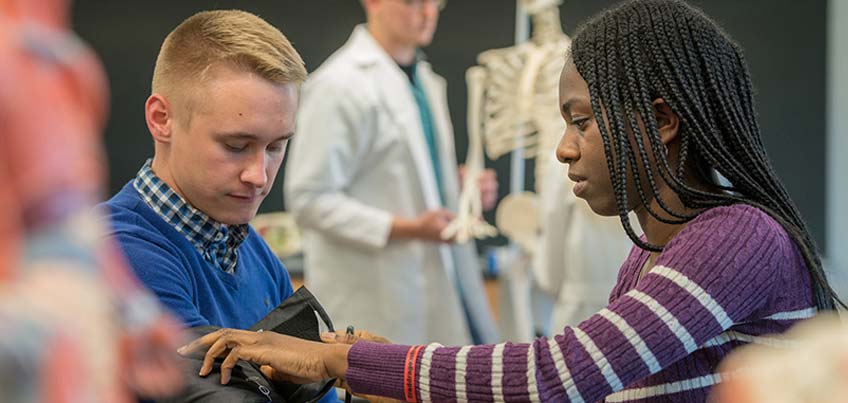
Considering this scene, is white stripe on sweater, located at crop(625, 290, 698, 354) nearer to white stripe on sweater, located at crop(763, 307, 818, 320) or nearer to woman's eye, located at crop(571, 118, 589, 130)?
white stripe on sweater, located at crop(763, 307, 818, 320)

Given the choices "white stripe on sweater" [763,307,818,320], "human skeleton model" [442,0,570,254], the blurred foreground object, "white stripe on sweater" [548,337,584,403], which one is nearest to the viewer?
the blurred foreground object

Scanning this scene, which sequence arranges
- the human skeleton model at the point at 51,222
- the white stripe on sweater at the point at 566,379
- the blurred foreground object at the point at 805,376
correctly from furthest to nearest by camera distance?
the white stripe on sweater at the point at 566,379 < the blurred foreground object at the point at 805,376 < the human skeleton model at the point at 51,222

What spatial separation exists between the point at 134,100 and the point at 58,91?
17.0 feet

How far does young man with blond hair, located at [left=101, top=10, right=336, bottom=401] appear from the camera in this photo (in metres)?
1.42

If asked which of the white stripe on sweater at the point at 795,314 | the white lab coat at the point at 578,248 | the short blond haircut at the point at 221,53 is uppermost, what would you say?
the short blond haircut at the point at 221,53

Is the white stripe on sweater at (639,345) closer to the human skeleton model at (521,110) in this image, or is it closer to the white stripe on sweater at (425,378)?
the white stripe on sweater at (425,378)

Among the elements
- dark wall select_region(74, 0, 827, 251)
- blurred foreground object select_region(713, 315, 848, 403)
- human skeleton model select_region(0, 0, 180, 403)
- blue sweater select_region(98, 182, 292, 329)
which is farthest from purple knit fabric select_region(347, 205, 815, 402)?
dark wall select_region(74, 0, 827, 251)

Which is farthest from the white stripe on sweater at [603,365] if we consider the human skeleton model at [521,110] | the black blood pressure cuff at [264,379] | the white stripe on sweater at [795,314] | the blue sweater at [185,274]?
the human skeleton model at [521,110]

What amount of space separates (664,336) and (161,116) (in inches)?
29.1

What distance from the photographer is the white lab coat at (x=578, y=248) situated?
3201mm

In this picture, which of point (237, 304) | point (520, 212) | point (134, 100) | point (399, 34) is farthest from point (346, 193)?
point (134, 100)

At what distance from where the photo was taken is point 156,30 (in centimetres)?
557

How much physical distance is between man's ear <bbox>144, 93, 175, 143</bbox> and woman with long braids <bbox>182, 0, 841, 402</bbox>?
34 centimetres

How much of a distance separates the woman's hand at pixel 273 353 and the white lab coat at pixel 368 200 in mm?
1808
